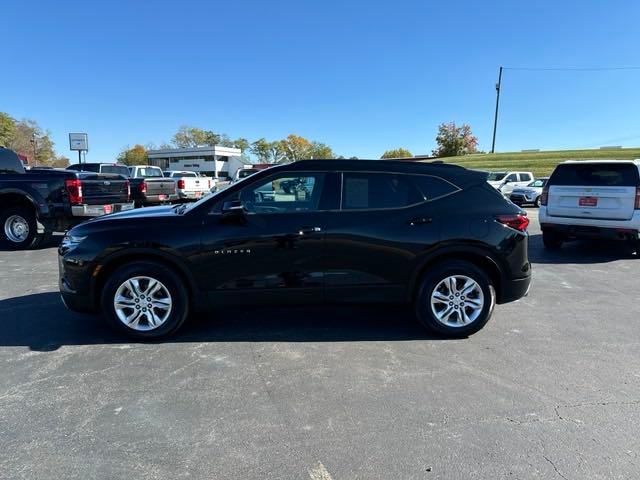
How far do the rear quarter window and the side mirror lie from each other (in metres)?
7.38

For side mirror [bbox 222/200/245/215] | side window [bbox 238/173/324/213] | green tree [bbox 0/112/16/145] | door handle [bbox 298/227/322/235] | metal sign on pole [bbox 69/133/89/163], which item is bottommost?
door handle [bbox 298/227/322/235]

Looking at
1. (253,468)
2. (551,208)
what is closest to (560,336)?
(253,468)

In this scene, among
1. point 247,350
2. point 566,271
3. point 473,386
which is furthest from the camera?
point 566,271

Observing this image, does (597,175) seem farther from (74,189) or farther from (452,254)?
(74,189)

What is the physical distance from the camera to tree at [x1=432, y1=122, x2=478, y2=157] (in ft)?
277

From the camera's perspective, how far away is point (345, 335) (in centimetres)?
461

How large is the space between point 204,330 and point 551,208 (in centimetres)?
766

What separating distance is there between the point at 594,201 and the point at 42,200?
1082 cm

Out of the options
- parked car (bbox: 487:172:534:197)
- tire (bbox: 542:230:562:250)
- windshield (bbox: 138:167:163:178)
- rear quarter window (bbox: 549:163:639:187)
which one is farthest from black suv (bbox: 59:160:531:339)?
parked car (bbox: 487:172:534:197)

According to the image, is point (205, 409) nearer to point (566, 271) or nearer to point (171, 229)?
point (171, 229)

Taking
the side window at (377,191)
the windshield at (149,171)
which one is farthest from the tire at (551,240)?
the windshield at (149,171)

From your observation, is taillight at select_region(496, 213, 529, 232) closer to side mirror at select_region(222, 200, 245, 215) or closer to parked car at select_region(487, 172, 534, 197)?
side mirror at select_region(222, 200, 245, 215)

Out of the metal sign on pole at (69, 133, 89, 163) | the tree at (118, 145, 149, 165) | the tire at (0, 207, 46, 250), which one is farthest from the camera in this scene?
the tree at (118, 145, 149, 165)

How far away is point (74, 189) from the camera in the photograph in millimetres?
9031
